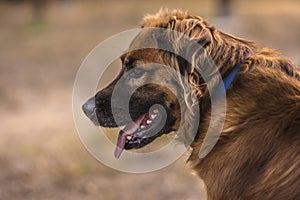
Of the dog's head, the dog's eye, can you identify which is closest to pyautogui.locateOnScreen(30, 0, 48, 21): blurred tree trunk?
the dog's head

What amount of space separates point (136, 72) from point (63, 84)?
7.59m

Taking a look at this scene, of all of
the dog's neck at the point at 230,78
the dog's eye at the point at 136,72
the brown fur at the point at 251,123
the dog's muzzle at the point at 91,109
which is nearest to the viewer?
the brown fur at the point at 251,123

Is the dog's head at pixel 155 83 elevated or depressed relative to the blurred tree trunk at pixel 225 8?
elevated

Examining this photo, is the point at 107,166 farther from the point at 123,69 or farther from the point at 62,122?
the point at 123,69

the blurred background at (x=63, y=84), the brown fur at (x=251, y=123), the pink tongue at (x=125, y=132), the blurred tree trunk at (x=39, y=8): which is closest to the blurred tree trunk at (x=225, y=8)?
the blurred background at (x=63, y=84)

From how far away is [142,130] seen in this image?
163 inches

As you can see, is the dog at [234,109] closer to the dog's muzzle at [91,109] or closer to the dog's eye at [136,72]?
the dog's eye at [136,72]

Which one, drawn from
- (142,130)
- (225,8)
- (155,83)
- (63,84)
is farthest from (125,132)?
(225,8)

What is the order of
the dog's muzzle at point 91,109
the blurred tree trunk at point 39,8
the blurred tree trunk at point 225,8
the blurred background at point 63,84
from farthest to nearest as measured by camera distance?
1. the blurred tree trunk at point 39,8
2. the blurred tree trunk at point 225,8
3. the blurred background at point 63,84
4. the dog's muzzle at point 91,109

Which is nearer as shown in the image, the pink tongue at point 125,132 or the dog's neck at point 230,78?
the dog's neck at point 230,78

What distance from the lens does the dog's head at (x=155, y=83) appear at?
382 cm

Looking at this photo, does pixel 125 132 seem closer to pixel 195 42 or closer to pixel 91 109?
pixel 91 109

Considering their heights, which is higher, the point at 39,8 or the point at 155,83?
the point at 155,83

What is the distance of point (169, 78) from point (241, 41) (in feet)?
1.65
